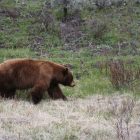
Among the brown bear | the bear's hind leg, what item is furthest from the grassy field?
the brown bear

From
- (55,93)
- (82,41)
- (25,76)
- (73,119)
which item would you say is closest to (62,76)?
(55,93)

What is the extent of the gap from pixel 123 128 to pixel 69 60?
740 cm

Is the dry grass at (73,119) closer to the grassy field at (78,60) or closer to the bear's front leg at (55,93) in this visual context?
the grassy field at (78,60)

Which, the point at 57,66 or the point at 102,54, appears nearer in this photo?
the point at 57,66

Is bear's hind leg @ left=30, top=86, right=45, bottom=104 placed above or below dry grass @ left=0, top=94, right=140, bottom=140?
below

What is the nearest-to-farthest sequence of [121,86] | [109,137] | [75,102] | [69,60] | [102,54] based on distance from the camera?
[109,137] → [75,102] → [121,86] → [69,60] → [102,54]

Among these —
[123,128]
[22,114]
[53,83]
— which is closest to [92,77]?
[53,83]

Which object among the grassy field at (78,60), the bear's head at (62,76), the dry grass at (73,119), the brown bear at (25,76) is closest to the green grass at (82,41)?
the grassy field at (78,60)

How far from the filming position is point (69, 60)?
51.8 ft

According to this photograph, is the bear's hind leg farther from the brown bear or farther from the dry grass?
the dry grass

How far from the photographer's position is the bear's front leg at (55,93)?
12.0 meters

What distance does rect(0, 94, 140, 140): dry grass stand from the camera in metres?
8.17

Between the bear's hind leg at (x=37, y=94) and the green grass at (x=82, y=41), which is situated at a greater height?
the bear's hind leg at (x=37, y=94)

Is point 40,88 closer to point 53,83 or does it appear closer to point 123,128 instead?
point 53,83
